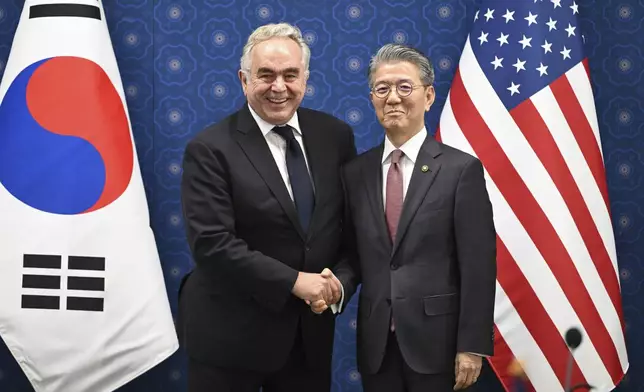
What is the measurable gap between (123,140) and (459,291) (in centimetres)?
163

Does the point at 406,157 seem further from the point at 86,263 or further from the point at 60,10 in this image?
the point at 60,10

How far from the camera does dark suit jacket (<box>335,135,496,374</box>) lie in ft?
6.59

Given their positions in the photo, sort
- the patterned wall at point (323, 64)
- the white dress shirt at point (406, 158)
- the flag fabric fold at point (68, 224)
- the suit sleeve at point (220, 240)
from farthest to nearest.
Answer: the patterned wall at point (323, 64) < the flag fabric fold at point (68, 224) < the white dress shirt at point (406, 158) < the suit sleeve at point (220, 240)

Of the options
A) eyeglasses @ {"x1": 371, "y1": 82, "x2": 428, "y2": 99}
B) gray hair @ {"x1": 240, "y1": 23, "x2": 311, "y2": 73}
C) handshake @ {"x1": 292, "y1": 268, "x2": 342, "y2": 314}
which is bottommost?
handshake @ {"x1": 292, "y1": 268, "x2": 342, "y2": 314}

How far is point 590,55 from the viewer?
136 inches

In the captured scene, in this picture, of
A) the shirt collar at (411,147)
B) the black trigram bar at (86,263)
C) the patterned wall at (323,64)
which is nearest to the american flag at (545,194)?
the patterned wall at (323,64)

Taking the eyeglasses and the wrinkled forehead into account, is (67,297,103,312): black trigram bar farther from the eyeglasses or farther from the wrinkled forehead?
the eyeglasses

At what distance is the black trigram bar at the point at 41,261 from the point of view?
9.95 ft

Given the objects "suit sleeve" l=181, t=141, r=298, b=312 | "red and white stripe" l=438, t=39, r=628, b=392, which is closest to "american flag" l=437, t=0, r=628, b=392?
"red and white stripe" l=438, t=39, r=628, b=392

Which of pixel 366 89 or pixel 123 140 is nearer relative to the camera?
pixel 123 140

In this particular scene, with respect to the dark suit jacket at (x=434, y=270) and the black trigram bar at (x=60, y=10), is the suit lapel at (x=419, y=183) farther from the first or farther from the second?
the black trigram bar at (x=60, y=10)

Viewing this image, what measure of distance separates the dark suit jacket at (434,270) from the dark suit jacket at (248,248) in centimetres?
15

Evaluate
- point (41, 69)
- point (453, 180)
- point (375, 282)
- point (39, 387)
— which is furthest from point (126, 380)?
point (453, 180)

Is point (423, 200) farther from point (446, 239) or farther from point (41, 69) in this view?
point (41, 69)
